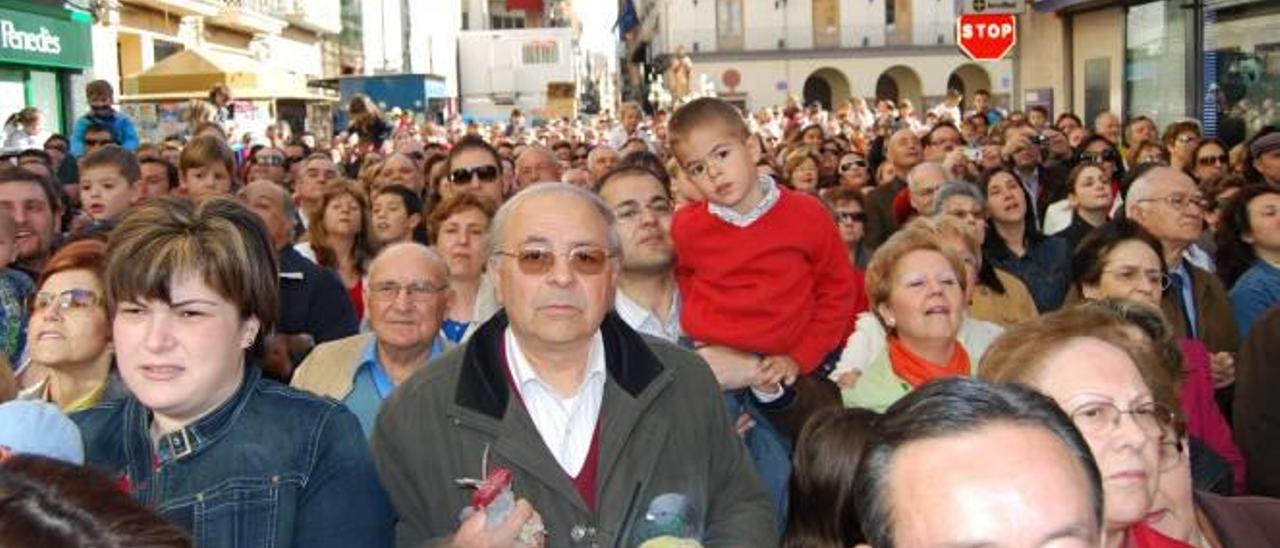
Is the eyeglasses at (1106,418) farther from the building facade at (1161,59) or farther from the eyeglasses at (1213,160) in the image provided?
the building facade at (1161,59)

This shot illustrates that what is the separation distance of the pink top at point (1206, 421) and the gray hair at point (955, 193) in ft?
8.31

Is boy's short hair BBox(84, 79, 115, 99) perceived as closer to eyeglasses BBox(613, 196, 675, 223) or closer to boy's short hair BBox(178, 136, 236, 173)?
boy's short hair BBox(178, 136, 236, 173)

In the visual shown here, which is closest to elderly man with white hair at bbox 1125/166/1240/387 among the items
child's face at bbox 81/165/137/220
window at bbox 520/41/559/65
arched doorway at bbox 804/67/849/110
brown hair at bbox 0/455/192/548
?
brown hair at bbox 0/455/192/548

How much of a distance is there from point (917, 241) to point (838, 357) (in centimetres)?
56

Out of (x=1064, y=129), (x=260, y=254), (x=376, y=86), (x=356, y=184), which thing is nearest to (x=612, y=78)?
(x=376, y=86)

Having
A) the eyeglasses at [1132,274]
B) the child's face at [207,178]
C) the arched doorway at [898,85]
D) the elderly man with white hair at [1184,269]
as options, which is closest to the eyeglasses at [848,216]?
the elderly man with white hair at [1184,269]

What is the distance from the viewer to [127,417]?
10.2 ft

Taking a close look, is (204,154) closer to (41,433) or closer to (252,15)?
(41,433)

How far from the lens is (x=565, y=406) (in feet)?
12.3

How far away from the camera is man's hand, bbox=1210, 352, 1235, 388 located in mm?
6285

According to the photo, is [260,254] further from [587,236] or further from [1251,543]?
[1251,543]

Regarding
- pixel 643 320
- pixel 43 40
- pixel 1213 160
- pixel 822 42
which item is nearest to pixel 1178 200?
pixel 643 320

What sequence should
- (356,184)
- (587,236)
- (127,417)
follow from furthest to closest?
(356,184)
(587,236)
(127,417)

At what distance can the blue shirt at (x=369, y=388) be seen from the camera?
5.16 meters
